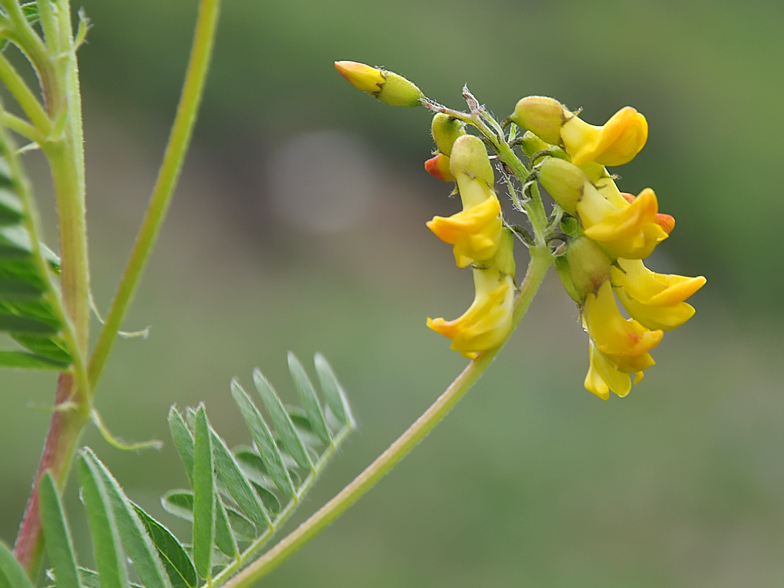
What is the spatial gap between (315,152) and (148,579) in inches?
158

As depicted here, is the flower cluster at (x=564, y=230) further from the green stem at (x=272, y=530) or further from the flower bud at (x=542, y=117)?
the green stem at (x=272, y=530)

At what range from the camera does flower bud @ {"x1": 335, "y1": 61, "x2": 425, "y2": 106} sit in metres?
0.43

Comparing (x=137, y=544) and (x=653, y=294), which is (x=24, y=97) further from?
Answer: (x=653, y=294)

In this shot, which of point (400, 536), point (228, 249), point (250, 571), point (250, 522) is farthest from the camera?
point (228, 249)

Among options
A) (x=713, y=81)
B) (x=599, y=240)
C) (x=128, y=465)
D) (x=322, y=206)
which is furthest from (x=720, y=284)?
(x=599, y=240)

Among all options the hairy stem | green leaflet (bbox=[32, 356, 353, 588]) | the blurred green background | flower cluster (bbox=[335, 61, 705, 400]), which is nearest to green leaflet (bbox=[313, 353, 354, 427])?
green leaflet (bbox=[32, 356, 353, 588])

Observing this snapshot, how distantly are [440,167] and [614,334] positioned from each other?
0.14m

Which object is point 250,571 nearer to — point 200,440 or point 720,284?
point 200,440

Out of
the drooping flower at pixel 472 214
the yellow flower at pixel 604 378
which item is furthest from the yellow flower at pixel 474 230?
the yellow flower at pixel 604 378

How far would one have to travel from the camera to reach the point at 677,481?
2955 millimetres

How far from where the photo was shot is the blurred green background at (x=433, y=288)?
255cm

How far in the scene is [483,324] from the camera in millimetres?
397

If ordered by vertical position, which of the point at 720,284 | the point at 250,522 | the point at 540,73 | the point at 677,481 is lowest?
the point at 677,481

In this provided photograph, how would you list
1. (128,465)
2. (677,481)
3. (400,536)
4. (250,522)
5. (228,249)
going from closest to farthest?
(250,522) < (128,465) < (400,536) < (677,481) < (228,249)
